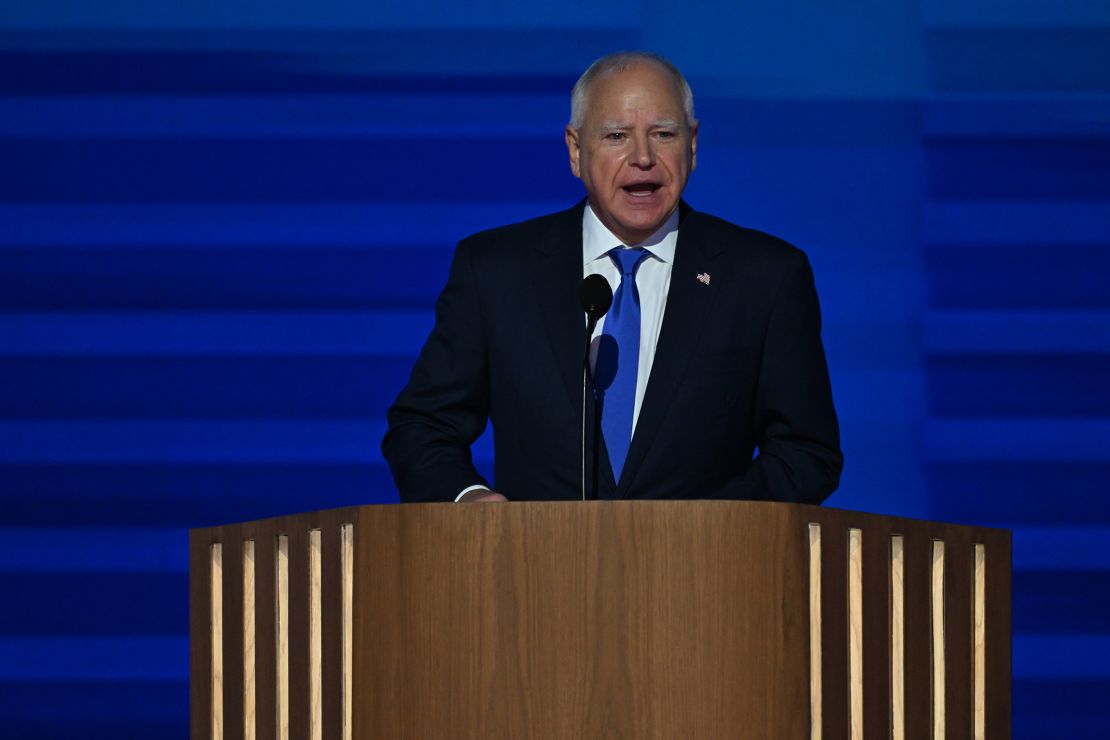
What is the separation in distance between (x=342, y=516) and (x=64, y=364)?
81.7 inches

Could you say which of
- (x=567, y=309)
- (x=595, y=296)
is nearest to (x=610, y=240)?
(x=567, y=309)

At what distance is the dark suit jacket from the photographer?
8.55 feet

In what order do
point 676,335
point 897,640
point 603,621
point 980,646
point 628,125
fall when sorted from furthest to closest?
1. point 628,125
2. point 676,335
3. point 980,646
4. point 897,640
5. point 603,621

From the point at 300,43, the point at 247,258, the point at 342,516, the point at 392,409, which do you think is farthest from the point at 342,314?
the point at 342,516

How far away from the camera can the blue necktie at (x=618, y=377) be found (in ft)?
8.71

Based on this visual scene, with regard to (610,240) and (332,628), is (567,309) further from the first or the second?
(332,628)

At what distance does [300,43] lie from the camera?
4.05 m

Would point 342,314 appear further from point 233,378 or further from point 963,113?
point 963,113

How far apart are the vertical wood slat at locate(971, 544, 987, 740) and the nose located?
735mm

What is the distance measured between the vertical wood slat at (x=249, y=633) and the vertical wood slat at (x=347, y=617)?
298mm

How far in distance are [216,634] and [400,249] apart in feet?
5.40

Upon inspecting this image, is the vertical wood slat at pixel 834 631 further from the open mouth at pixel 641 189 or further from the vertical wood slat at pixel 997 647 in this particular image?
the open mouth at pixel 641 189

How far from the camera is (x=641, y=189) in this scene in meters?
2.78

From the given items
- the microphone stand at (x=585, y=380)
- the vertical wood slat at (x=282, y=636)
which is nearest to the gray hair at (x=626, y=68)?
the microphone stand at (x=585, y=380)
